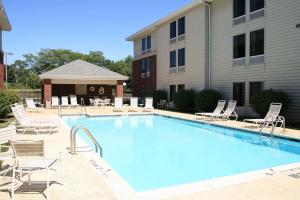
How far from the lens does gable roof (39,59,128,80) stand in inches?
1193

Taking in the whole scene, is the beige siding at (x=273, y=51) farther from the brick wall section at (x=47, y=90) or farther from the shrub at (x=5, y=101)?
the brick wall section at (x=47, y=90)

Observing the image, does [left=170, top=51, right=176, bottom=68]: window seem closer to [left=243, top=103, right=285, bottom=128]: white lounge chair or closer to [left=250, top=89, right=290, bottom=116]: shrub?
[left=250, top=89, right=290, bottom=116]: shrub

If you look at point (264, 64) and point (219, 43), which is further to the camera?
point (219, 43)

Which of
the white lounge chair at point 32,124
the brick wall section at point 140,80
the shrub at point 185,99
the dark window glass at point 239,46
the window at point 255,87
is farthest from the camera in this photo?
the brick wall section at point 140,80

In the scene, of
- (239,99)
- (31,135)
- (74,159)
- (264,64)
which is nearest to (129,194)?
(74,159)

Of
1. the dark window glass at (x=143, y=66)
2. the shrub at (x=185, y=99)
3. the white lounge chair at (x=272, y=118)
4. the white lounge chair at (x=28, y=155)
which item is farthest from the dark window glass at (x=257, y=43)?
the dark window glass at (x=143, y=66)

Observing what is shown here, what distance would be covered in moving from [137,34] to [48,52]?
40546 millimetres

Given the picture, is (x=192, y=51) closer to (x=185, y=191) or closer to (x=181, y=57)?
(x=181, y=57)

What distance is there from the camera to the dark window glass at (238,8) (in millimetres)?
20906

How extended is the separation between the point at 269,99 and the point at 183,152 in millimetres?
7276

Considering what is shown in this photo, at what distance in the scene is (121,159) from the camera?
10.3m

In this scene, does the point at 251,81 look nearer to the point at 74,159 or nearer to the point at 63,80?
the point at 74,159

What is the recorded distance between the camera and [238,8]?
21297 mm

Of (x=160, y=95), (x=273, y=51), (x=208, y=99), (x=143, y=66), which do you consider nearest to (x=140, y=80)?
(x=143, y=66)
